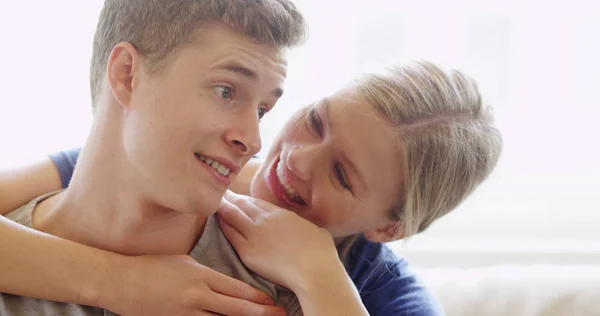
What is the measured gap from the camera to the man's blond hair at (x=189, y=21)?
3.64 ft

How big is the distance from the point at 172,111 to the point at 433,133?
1.60 ft

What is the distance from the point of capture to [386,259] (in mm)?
1466

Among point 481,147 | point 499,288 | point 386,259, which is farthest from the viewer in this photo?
point 499,288

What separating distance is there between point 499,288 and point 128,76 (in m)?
0.98

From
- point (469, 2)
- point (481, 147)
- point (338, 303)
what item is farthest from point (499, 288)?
point (469, 2)

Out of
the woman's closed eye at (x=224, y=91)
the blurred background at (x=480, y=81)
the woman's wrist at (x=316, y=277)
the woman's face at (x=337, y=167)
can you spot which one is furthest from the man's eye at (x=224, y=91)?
the blurred background at (x=480, y=81)

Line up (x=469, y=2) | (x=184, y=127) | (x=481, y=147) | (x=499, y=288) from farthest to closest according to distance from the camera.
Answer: (x=469, y=2) → (x=499, y=288) → (x=481, y=147) → (x=184, y=127)

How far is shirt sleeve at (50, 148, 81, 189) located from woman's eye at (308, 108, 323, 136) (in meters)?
0.50

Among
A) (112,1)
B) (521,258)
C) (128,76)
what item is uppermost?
(112,1)

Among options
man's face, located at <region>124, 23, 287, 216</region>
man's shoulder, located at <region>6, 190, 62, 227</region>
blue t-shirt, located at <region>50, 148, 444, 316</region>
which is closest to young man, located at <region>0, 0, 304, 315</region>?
man's face, located at <region>124, 23, 287, 216</region>

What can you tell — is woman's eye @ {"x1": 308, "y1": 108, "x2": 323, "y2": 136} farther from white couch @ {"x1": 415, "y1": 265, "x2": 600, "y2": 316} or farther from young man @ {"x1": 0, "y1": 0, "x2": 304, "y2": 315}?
white couch @ {"x1": 415, "y1": 265, "x2": 600, "y2": 316}

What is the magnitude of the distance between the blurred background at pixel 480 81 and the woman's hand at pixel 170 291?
2.51ft

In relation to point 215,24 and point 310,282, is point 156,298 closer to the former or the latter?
point 310,282

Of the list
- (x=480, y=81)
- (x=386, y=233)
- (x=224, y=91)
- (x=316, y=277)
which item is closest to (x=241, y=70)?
(x=224, y=91)
